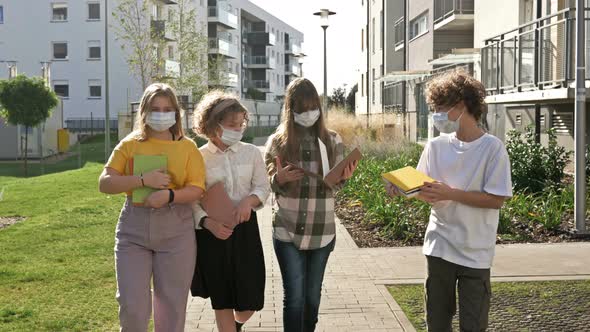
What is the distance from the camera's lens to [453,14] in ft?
90.7

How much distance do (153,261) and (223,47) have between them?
73.0 m

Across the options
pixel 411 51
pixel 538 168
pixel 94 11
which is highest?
pixel 94 11

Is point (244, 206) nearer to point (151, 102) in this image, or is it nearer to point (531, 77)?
point (151, 102)

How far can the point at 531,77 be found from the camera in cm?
1449

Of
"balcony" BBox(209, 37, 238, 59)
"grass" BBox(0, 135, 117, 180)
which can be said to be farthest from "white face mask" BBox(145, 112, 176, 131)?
"balcony" BBox(209, 37, 238, 59)

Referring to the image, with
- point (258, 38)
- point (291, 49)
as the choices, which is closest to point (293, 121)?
point (258, 38)

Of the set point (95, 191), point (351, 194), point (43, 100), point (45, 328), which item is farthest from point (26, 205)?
point (43, 100)

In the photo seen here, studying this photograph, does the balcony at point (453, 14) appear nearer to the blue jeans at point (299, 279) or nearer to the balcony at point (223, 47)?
the blue jeans at point (299, 279)

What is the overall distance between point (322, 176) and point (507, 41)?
1229 centimetres

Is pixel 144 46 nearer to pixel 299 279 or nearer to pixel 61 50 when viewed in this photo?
pixel 299 279

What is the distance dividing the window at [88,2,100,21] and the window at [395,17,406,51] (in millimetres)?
24942

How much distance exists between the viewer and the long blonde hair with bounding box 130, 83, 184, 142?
4.46 m

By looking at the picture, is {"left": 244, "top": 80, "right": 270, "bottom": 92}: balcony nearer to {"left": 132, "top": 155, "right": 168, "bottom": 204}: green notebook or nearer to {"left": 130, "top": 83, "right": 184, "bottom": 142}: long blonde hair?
{"left": 130, "top": 83, "right": 184, "bottom": 142}: long blonde hair

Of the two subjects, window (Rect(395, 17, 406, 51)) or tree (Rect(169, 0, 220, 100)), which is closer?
tree (Rect(169, 0, 220, 100))
